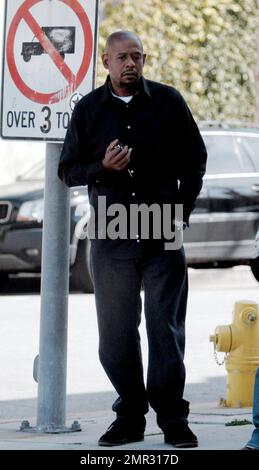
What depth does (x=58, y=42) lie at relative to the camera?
736 cm

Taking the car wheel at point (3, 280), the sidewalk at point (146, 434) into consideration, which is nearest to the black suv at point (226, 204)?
the car wheel at point (3, 280)

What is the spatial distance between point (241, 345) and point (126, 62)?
9.15 feet

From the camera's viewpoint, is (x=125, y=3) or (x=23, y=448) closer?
(x=23, y=448)

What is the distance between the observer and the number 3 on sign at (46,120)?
7.35 metres

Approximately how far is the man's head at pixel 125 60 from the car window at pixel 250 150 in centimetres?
1048

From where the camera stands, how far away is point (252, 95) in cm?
2477

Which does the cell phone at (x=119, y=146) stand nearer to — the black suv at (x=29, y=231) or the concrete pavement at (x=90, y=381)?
the concrete pavement at (x=90, y=381)

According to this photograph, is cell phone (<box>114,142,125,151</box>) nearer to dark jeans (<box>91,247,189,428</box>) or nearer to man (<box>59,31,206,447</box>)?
man (<box>59,31,206,447</box>)

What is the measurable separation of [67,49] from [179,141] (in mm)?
1096

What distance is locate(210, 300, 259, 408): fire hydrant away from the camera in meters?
8.70

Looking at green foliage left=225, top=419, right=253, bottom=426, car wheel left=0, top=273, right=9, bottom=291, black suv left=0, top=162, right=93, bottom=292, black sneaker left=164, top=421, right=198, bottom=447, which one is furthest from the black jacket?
car wheel left=0, top=273, right=9, bottom=291

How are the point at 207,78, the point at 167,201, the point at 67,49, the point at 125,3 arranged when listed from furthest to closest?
the point at 207,78 < the point at 125,3 < the point at 67,49 < the point at 167,201

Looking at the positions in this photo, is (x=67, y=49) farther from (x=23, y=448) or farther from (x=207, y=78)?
(x=207, y=78)
